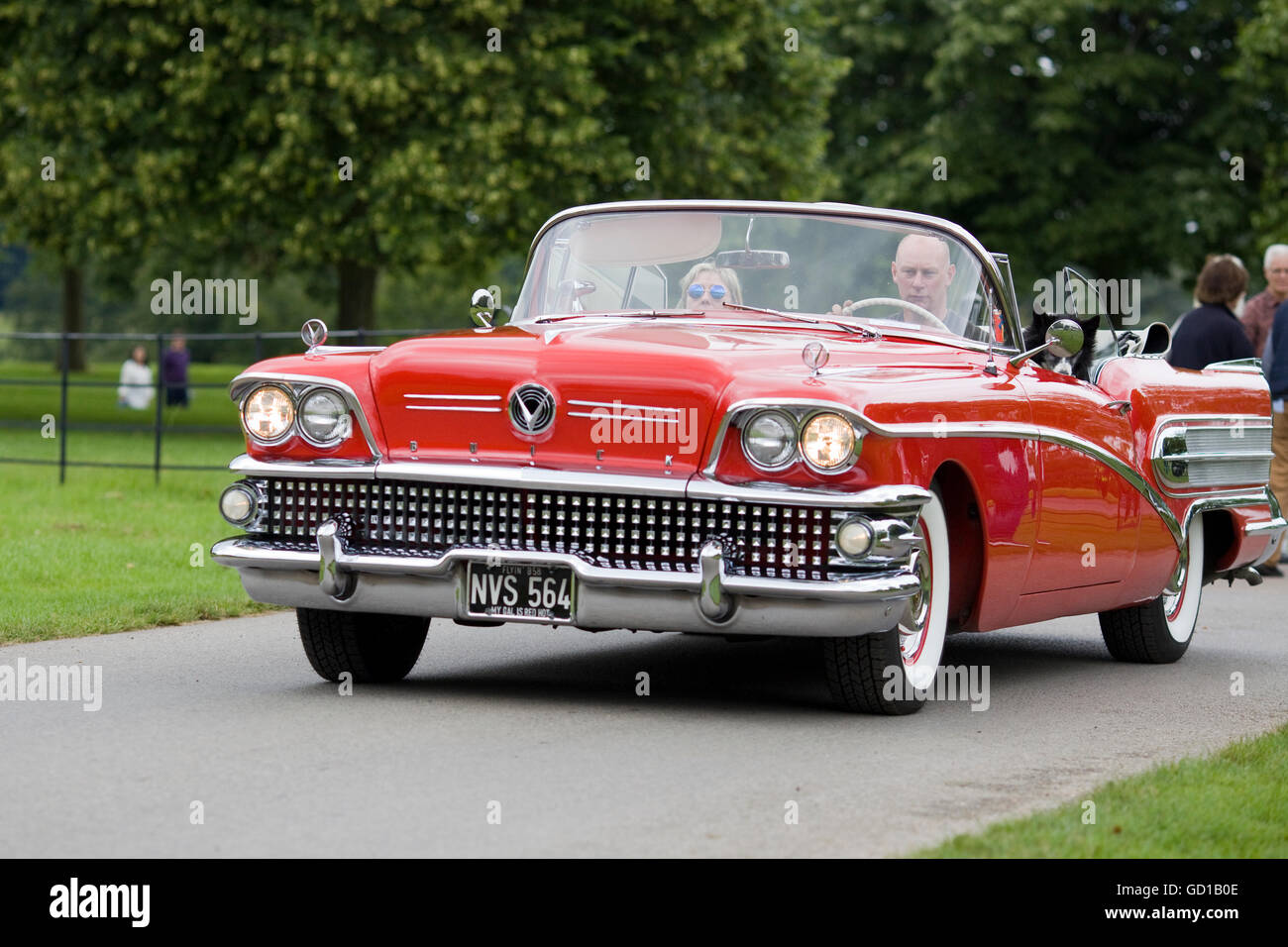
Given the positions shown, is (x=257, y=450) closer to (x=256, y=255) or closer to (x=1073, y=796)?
(x=1073, y=796)

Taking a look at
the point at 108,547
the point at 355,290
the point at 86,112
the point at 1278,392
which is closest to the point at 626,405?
the point at 108,547

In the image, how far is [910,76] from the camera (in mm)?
38531

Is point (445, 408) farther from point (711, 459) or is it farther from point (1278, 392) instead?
point (1278, 392)

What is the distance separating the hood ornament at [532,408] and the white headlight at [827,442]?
839 mm

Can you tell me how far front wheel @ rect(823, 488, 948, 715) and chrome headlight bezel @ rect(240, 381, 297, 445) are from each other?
1984 millimetres

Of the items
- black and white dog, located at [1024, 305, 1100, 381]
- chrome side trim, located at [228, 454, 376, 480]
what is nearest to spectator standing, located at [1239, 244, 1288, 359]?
black and white dog, located at [1024, 305, 1100, 381]

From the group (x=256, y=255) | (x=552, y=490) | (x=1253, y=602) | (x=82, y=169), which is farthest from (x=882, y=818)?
(x=256, y=255)

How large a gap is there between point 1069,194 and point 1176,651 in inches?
1135

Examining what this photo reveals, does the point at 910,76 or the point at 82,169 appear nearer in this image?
the point at 82,169

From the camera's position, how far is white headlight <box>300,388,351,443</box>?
704cm

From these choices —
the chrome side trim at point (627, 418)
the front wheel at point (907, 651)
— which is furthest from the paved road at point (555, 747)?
the chrome side trim at point (627, 418)

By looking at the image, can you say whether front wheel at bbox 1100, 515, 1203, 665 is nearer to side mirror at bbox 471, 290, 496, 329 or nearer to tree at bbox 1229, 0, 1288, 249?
side mirror at bbox 471, 290, 496, 329

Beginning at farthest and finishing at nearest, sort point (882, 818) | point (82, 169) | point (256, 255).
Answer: point (256, 255)
point (82, 169)
point (882, 818)

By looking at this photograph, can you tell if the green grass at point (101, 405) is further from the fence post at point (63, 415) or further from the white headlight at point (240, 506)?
the white headlight at point (240, 506)
